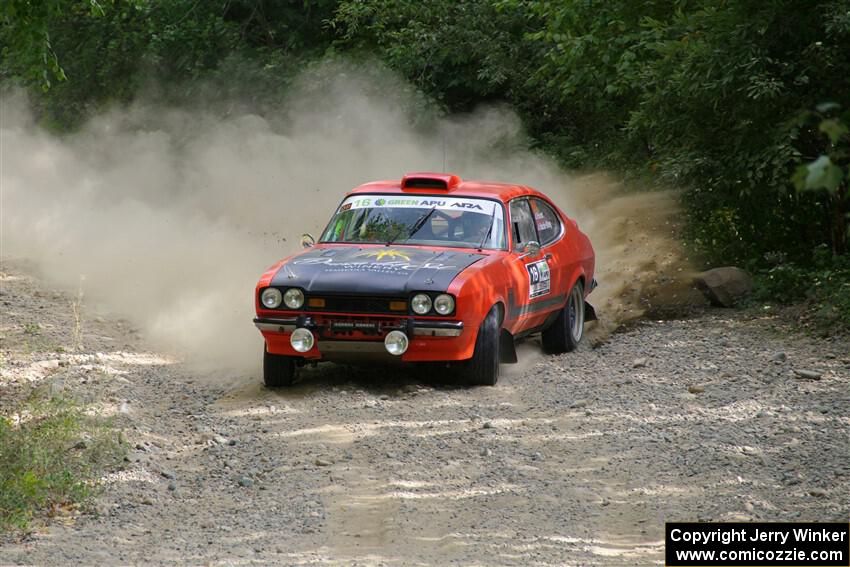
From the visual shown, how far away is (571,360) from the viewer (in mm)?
11266

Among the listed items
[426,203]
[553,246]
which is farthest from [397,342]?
[553,246]

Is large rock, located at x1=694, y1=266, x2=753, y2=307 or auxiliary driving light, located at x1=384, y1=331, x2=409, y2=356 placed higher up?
auxiliary driving light, located at x1=384, y1=331, x2=409, y2=356

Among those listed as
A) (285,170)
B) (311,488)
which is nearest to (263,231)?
(285,170)

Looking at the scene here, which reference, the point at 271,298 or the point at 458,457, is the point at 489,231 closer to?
the point at 271,298

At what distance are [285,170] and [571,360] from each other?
11.1 meters

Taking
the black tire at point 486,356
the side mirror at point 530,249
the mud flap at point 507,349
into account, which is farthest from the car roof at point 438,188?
the black tire at point 486,356

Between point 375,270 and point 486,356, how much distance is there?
111cm

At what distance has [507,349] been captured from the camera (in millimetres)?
10344

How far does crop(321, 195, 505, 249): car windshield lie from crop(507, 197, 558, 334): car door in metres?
0.22

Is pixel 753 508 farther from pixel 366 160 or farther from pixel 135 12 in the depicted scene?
pixel 135 12

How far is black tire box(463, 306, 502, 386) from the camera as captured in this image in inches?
380

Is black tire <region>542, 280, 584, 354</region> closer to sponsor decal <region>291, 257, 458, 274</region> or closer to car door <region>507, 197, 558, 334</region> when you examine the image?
car door <region>507, 197, 558, 334</region>

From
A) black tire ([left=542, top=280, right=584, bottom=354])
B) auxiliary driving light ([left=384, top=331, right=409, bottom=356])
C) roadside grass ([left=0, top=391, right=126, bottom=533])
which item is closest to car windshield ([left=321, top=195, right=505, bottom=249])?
black tire ([left=542, top=280, right=584, bottom=354])

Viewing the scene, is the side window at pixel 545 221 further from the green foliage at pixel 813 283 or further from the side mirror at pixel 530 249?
the green foliage at pixel 813 283
